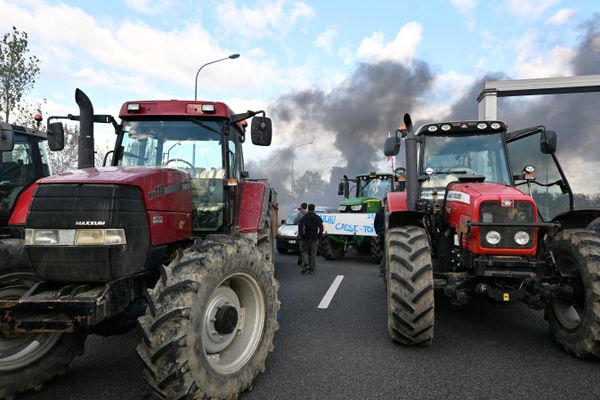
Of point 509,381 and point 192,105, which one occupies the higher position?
point 192,105

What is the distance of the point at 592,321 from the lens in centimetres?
384

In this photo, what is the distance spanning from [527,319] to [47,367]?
5.66 meters

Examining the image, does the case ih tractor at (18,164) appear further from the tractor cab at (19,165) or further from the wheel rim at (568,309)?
the wheel rim at (568,309)

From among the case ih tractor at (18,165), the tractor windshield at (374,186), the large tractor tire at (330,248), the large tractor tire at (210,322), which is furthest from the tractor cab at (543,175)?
the tractor windshield at (374,186)

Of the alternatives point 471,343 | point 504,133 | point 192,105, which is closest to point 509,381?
point 471,343

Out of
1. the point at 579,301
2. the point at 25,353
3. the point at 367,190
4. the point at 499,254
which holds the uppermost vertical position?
the point at 367,190

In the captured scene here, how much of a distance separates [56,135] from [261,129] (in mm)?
2450

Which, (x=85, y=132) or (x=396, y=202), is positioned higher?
(x=85, y=132)

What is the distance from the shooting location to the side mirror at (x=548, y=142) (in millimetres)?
5203

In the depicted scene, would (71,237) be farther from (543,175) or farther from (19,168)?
(543,175)

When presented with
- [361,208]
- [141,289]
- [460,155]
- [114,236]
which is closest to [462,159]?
[460,155]

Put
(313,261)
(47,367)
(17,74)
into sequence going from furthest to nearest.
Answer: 1. (17,74)
2. (313,261)
3. (47,367)

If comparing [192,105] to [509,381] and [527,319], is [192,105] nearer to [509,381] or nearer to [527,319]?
[509,381]

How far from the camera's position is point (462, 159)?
5734 millimetres
